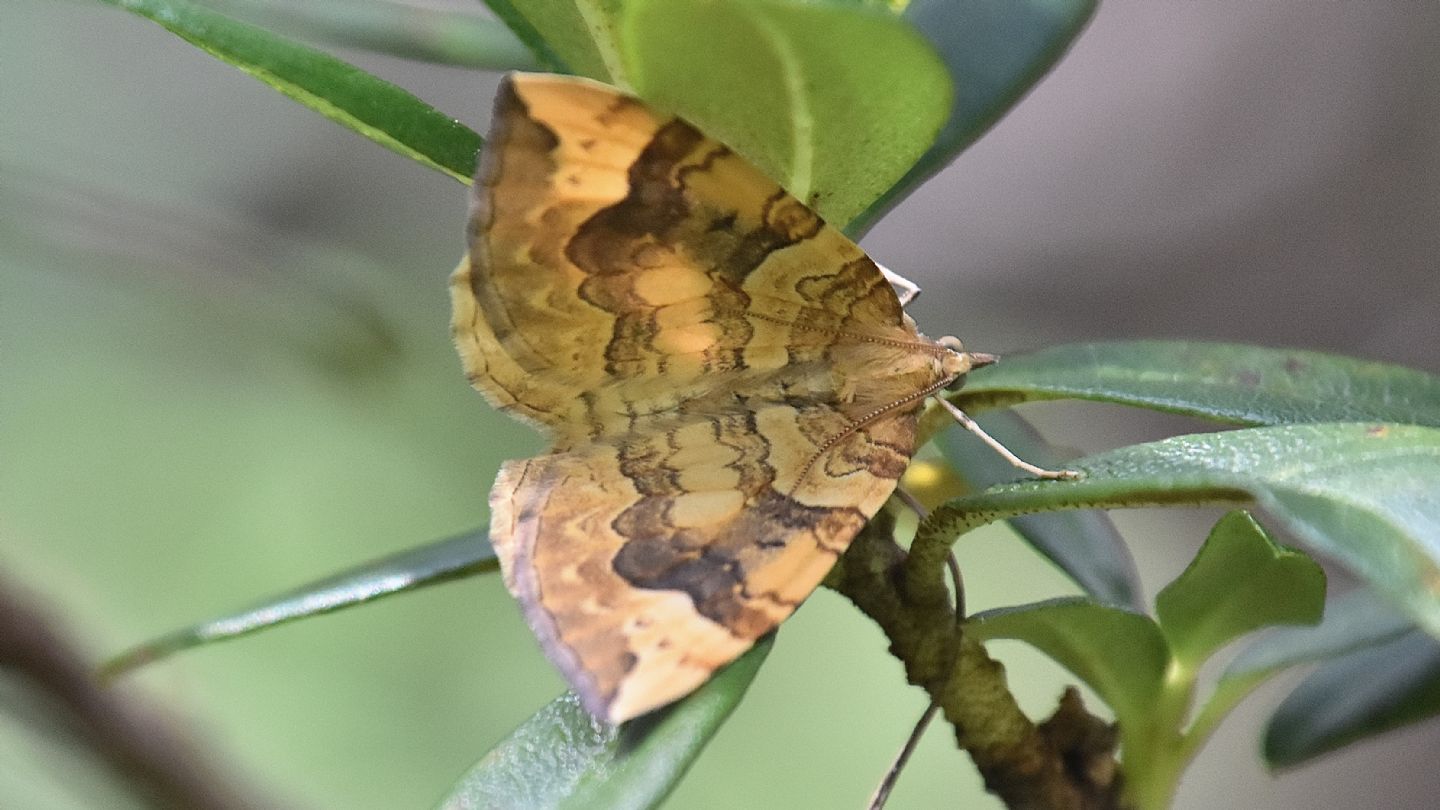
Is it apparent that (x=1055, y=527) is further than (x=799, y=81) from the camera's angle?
Yes

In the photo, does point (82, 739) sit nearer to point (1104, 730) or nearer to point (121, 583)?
point (1104, 730)

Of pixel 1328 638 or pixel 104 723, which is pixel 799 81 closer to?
pixel 1328 638

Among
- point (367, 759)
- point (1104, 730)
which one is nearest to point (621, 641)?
point (1104, 730)

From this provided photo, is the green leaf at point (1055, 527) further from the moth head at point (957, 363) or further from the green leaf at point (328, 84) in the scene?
the green leaf at point (328, 84)

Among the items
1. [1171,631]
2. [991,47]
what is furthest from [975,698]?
[991,47]

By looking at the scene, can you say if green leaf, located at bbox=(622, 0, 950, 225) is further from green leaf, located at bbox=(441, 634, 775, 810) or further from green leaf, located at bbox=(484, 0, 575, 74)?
green leaf, located at bbox=(441, 634, 775, 810)

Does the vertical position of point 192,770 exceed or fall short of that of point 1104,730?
it exceeds it
